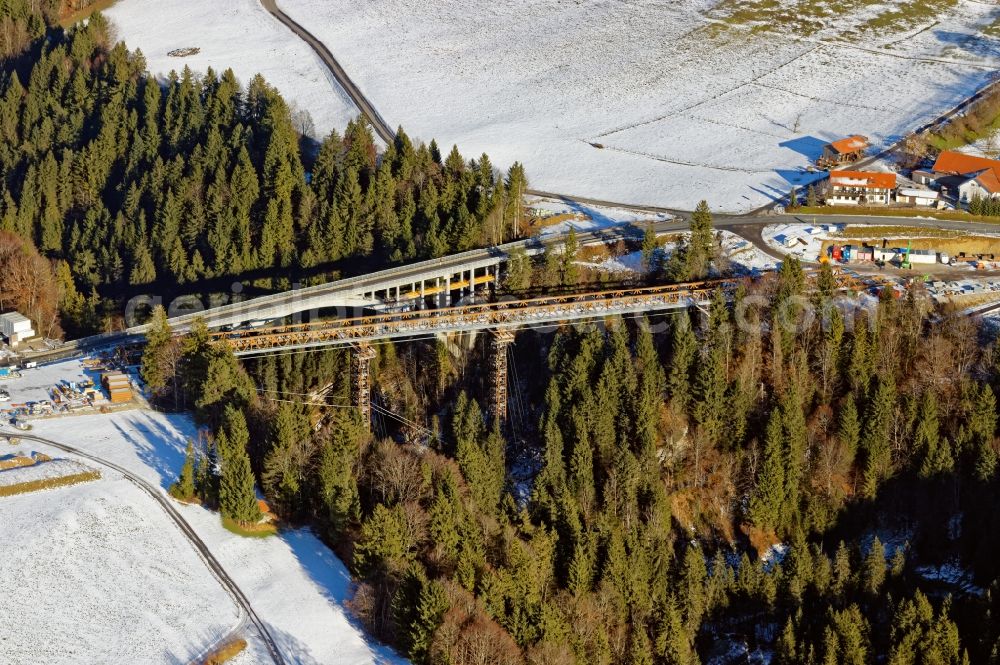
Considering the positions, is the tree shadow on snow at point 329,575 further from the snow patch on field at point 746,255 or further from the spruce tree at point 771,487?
the snow patch on field at point 746,255

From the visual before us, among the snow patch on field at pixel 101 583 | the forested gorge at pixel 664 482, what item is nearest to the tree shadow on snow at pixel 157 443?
the forested gorge at pixel 664 482

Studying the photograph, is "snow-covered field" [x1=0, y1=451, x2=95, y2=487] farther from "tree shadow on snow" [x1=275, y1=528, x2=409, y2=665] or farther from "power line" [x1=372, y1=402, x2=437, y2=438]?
"power line" [x1=372, y1=402, x2=437, y2=438]

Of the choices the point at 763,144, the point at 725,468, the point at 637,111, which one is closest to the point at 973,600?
the point at 725,468

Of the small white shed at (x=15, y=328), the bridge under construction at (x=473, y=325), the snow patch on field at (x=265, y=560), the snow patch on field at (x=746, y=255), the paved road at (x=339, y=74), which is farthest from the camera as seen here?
the paved road at (x=339, y=74)

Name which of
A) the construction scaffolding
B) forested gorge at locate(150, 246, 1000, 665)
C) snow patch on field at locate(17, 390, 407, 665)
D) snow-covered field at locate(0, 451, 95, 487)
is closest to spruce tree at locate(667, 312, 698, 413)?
forested gorge at locate(150, 246, 1000, 665)

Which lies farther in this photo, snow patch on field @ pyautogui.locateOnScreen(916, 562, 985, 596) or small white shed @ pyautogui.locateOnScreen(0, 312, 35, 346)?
small white shed @ pyautogui.locateOnScreen(0, 312, 35, 346)

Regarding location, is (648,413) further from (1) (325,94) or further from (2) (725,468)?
(1) (325,94)
